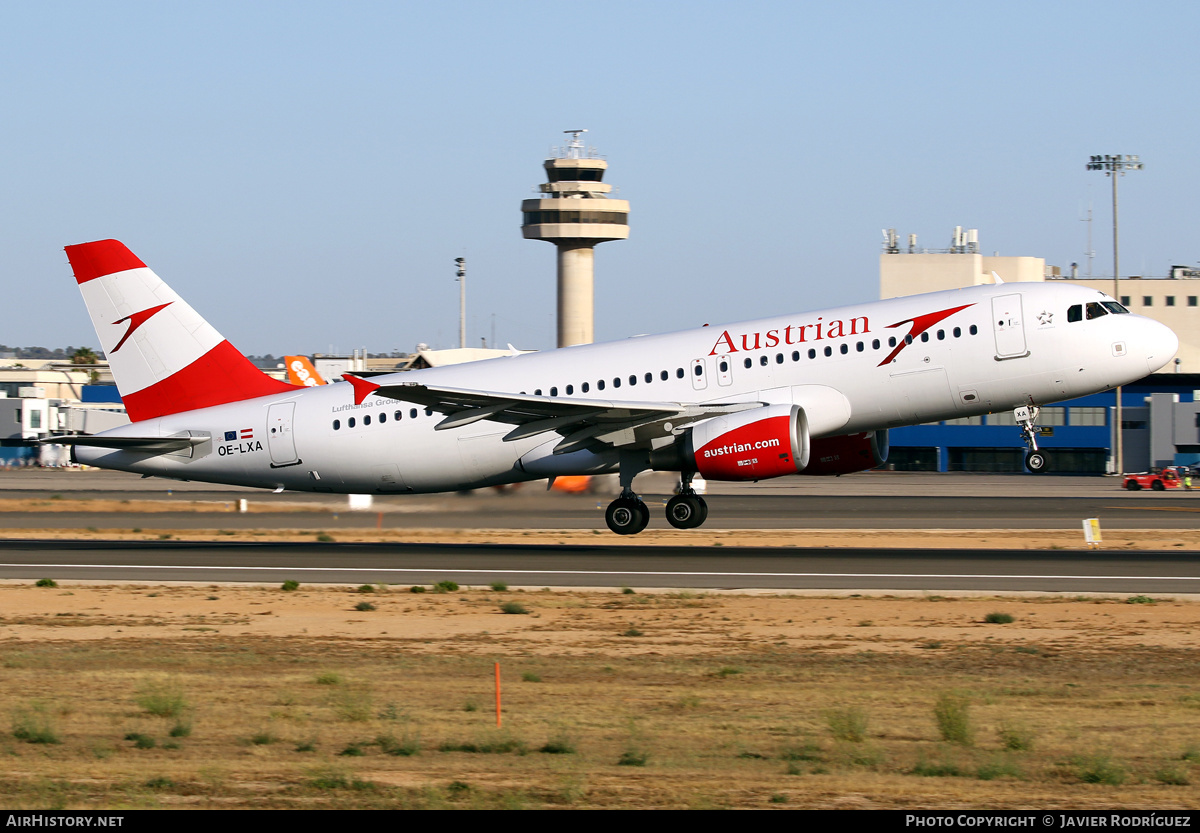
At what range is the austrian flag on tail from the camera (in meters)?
33.2

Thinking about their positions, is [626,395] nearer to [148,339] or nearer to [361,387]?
[361,387]

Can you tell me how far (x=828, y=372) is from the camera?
1166 inches

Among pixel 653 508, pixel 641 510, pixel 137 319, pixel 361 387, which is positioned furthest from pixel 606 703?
pixel 653 508

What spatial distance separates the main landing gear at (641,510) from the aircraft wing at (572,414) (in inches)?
49.9

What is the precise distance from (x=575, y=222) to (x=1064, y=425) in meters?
50.2

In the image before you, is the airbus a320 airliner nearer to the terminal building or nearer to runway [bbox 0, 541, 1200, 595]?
runway [bbox 0, 541, 1200, 595]

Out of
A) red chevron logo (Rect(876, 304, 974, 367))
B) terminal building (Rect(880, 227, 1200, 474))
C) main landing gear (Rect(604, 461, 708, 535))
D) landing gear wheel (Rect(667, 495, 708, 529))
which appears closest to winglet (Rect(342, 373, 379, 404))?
main landing gear (Rect(604, 461, 708, 535))

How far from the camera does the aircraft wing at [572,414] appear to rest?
2917 cm

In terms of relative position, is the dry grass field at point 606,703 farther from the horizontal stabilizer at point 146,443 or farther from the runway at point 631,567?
the horizontal stabilizer at point 146,443

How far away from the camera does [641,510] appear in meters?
→ 32.6

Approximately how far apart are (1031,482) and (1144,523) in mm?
34343
